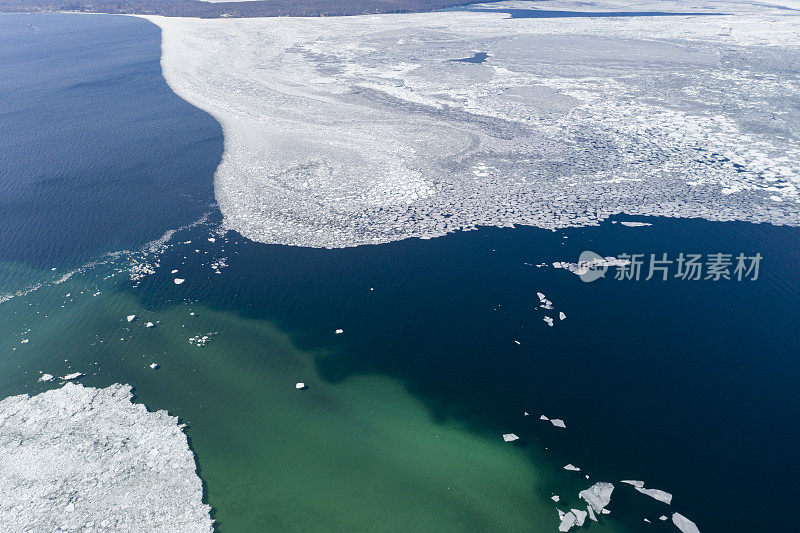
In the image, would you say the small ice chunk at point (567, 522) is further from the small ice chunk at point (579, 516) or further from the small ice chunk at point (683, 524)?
the small ice chunk at point (683, 524)

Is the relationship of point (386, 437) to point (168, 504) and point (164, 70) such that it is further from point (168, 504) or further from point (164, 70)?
point (164, 70)

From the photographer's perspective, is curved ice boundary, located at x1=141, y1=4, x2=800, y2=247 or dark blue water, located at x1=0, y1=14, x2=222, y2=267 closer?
dark blue water, located at x1=0, y1=14, x2=222, y2=267

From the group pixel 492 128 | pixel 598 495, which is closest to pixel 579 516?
pixel 598 495

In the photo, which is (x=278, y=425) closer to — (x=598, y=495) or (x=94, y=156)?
(x=598, y=495)

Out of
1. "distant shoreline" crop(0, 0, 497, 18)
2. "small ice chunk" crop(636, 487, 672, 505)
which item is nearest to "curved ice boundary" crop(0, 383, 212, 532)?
"small ice chunk" crop(636, 487, 672, 505)

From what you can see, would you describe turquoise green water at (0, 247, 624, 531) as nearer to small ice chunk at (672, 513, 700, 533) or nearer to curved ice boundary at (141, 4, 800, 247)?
small ice chunk at (672, 513, 700, 533)

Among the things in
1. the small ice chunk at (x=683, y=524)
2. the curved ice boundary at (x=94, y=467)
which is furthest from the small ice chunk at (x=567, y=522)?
the curved ice boundary at (x=94, y=467)

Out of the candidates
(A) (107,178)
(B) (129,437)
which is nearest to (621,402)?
(B) (129,437)

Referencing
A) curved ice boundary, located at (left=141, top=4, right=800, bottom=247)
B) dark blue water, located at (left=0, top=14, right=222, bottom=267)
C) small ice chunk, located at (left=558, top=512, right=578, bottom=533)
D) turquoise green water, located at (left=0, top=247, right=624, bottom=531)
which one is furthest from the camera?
curved ice boundary, located at (left=141, top=4, right=800, bottom=247)
